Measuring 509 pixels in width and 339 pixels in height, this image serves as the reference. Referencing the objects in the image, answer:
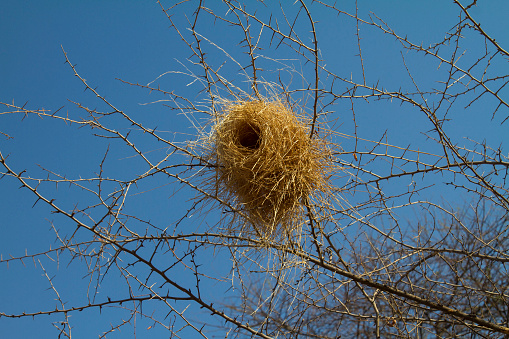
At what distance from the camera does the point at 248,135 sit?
1.95 meters

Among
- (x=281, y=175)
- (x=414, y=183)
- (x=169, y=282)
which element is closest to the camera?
(x=169, y=282)

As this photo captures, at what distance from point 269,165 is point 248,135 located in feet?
0.82

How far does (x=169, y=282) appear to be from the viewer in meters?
1.63

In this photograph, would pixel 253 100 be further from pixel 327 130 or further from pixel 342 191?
pixel 342 191

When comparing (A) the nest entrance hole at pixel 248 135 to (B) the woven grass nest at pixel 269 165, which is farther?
(A) the nest entrance hole at pixel 248 135

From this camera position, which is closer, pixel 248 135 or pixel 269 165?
pixel 269 165

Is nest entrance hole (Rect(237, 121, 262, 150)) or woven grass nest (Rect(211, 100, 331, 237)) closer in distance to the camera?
woven grass nest (Rect(211, 100, 331, 237))

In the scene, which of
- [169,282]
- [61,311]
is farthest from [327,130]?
[61,311]

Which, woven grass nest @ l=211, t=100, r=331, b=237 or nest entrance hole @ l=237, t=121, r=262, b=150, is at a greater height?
nest entrance hole @ l=237, t=121, r=262, b=150

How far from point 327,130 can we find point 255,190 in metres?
0.35

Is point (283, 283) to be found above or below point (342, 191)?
below

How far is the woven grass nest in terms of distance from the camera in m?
1.75

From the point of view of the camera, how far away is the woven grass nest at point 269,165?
1.75 metres

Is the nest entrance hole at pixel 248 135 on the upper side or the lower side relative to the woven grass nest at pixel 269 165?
upper
